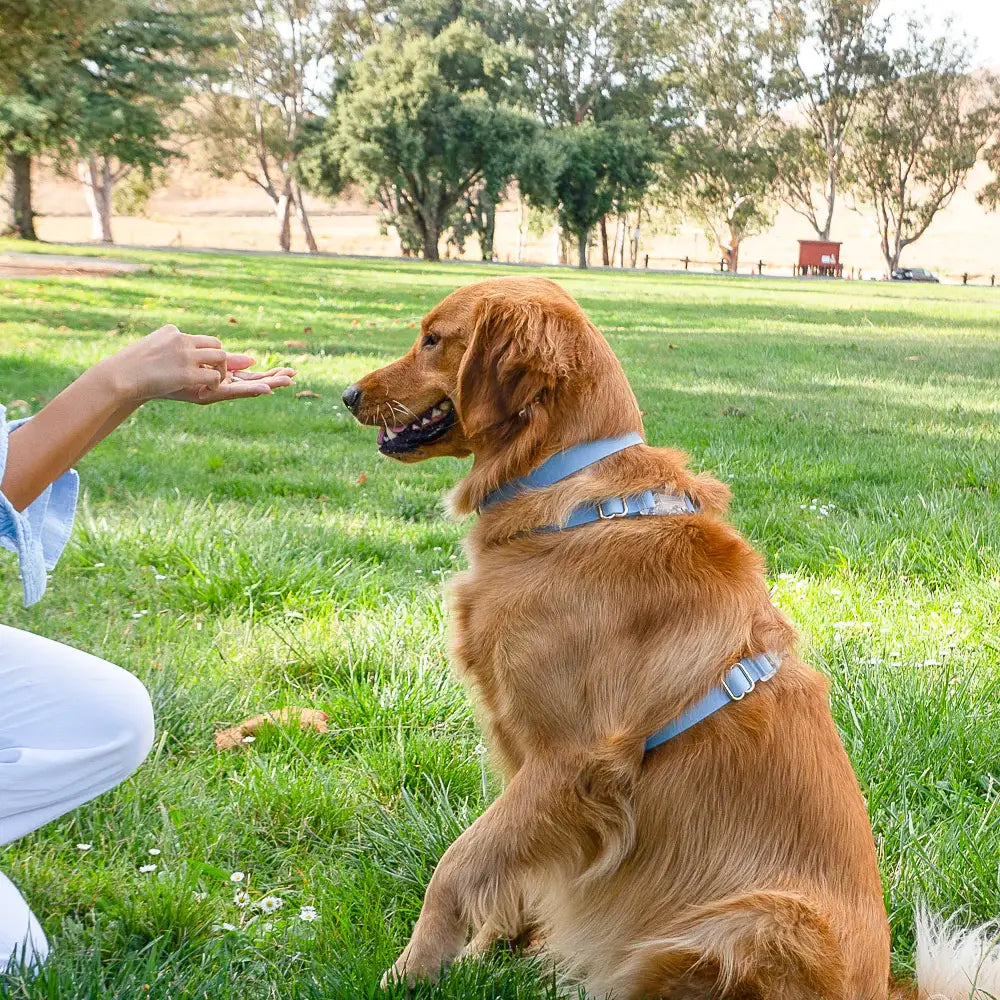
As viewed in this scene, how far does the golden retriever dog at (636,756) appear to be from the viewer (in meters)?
2.13

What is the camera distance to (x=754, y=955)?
79.2 inches

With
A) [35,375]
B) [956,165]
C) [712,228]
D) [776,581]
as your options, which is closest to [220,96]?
[712,228]

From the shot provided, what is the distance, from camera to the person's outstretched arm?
238 cm

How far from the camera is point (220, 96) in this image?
2373 inches

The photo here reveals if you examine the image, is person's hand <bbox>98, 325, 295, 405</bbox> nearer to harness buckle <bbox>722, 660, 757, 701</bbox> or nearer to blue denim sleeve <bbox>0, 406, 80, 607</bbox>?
blue denim sleeve <bbox>0, 406, 80, 607</bbox>

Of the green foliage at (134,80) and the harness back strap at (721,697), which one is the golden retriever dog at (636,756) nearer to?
the harness back strap at (721,697)

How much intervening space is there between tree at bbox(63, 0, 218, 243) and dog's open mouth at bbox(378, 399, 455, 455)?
1505 inches

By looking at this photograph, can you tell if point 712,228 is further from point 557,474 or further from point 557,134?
point 557,474

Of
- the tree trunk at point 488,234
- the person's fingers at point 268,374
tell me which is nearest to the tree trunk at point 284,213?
the tree trunk at point 488,234

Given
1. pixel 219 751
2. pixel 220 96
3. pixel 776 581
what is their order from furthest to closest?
pixel 220 96
pixel 776 581
pixel 219 751

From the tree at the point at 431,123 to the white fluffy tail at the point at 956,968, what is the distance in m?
44.5

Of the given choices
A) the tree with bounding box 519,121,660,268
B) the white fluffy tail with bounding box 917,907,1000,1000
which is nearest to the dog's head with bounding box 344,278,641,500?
the white fluffy tail with bounding box 917,907,1000,1000

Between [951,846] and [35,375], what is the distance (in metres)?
8.42

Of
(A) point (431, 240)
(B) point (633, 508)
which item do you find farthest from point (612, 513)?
(A) point (431, 240)
